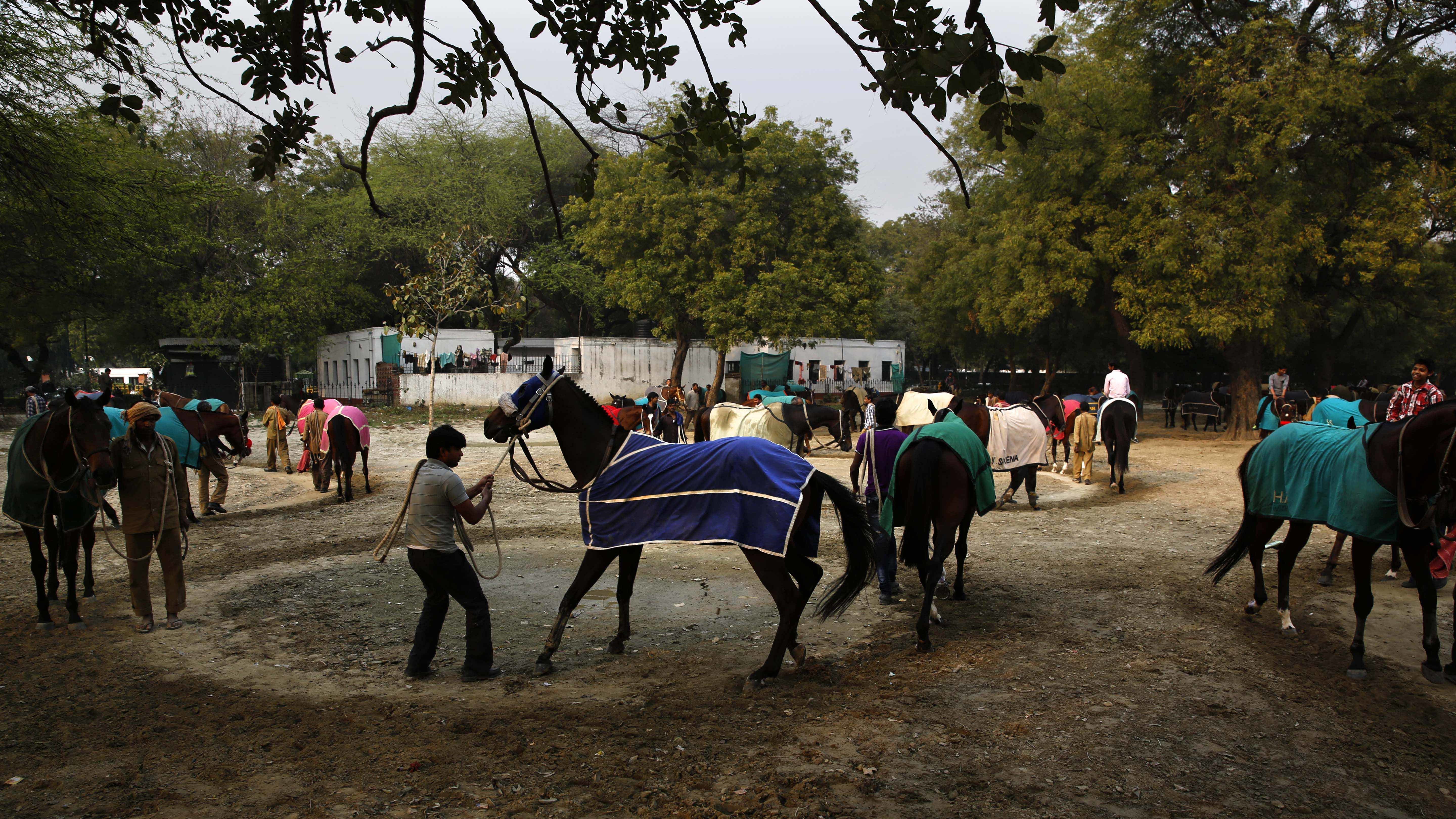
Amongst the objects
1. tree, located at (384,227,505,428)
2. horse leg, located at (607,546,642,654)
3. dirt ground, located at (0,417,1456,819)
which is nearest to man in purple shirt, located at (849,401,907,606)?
dirt ground, located at (0,417,1456,819)

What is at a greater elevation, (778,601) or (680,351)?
(680,351)

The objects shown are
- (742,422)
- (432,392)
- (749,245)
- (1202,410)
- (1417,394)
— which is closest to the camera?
(1417,394)

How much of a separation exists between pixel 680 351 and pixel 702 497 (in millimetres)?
26929

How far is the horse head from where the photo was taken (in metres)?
5.86

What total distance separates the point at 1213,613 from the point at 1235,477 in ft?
31.1

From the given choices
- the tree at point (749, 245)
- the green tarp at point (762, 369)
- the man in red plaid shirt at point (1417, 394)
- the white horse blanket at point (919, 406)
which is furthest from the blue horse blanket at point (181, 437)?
the green tarp at point (762, 369)

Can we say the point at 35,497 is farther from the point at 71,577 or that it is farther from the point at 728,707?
the point at 728,707

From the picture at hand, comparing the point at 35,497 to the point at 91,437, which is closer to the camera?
the point at 91,437

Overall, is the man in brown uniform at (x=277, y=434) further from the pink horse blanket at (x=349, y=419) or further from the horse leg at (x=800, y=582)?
the horse leg at (x=800, y=582)

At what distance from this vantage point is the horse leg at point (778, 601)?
4.90 m

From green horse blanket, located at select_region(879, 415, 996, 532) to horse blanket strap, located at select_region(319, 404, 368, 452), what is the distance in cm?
888

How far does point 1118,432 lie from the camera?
12.9 m

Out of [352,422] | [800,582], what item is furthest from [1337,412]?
[352,422]

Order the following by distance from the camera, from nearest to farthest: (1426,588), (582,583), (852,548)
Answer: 1. (1426,588)
2. (852,548)
3. (582,583)
